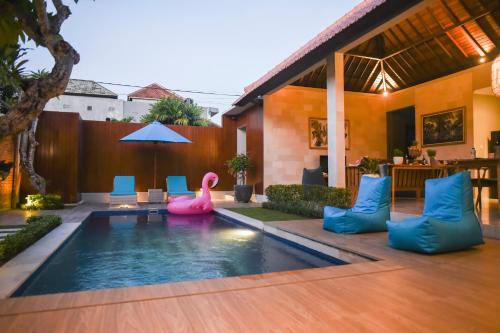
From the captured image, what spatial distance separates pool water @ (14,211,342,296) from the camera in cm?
354

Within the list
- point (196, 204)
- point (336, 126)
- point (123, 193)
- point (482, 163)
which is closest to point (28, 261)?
point (196, 204)

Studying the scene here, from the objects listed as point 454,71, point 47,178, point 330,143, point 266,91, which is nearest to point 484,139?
point 454,71

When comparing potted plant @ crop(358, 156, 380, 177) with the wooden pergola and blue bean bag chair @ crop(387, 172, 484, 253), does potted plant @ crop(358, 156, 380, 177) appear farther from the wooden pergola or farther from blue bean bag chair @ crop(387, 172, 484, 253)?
blue bean bag chair @ crop(387, 172, 484, 253)

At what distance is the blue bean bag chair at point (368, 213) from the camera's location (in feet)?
16.1

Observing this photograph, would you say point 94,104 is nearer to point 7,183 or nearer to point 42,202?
point 7,183

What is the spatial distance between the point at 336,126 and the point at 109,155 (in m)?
8.00

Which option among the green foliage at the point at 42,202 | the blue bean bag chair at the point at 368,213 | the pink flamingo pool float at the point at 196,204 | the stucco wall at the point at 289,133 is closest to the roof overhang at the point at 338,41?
the stucco wall at the point at 289,133

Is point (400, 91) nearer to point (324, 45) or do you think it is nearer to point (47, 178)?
point (324, 45)

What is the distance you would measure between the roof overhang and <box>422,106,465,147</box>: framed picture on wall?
4724 millimetres

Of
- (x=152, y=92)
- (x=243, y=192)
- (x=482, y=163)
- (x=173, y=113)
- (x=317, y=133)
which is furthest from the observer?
(x=152, y=92)

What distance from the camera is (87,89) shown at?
2830cm

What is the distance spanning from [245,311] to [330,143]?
6144 millimetres

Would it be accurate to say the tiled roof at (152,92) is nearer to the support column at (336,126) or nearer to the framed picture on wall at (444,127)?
the framed picture on wall at (444,127)

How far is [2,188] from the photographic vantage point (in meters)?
8.82
